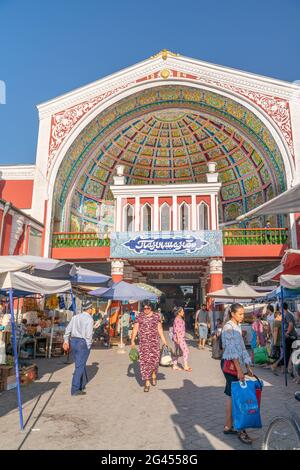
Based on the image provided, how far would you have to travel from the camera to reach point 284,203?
14.2 ft

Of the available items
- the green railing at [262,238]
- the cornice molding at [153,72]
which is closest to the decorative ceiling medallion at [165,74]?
the cornice molding at [153,72]

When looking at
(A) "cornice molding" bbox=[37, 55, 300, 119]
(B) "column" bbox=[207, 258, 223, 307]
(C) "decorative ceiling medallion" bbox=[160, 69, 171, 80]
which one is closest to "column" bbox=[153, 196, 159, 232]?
(B) "column" bbox=[207, 258, 223, 307]

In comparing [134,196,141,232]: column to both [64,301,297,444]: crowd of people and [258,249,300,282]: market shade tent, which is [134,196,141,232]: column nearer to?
[64,301,297,444]: crowd of people

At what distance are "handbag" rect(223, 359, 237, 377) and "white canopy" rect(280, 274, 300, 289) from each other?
2.81 m

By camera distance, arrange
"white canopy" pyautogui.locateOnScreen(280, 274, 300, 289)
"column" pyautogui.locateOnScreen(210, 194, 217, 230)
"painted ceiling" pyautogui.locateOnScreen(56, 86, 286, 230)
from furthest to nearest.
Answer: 1. "painted ceiling" pyautogui.locateOnScreen(56, 86, 286, 230)
2. "column" pyautogui.locateOnScreen(210, 194, 217, 230)
3. "white canopy" pyautogui.locateOnScreen(280, 274, 300, 289)

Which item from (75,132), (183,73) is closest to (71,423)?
(75,132)

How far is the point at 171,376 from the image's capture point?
7.75m

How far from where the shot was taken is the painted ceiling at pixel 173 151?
19.8 metres

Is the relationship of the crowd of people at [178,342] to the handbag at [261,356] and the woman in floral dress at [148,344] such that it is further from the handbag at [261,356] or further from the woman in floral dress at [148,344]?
the handbag at [261,356]

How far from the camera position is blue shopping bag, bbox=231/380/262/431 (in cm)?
358

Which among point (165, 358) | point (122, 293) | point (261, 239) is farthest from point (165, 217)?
point (165, 358)

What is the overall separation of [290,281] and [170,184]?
1468cm

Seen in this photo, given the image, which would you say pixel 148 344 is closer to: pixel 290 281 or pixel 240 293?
pixel 290 281

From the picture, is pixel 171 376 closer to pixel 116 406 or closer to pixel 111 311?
pixel 116 406
